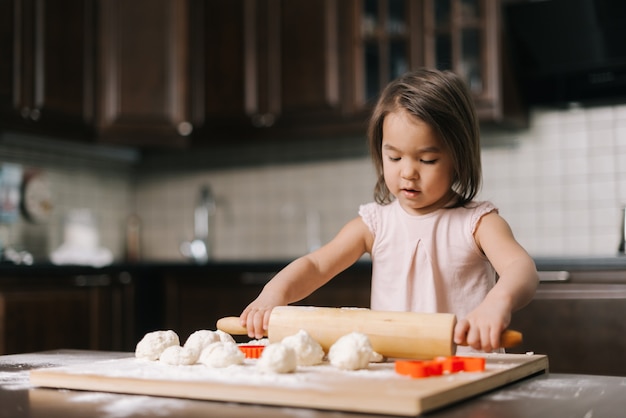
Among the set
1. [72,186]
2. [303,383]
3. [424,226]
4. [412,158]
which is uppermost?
[72,186]

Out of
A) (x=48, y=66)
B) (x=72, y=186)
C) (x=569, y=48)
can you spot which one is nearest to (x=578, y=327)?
(x=569, y=48)

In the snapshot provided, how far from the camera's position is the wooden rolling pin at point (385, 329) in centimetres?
100

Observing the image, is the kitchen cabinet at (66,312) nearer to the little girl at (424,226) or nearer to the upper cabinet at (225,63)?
A: the upper cabinet at (225,63)

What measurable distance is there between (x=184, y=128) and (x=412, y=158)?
2.18m

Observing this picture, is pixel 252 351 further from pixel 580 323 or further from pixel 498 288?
pixel 580 323

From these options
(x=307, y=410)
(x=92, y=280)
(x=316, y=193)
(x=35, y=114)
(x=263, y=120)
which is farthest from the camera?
(x=316, y=193)

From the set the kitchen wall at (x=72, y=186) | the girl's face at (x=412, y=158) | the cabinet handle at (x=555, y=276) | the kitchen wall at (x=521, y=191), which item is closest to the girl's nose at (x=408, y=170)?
the girl's face at (x=412, y=158)

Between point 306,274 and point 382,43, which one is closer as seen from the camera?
point 306,274

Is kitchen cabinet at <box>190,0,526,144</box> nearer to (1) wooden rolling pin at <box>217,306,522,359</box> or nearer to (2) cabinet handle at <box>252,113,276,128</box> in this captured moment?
(2) cabinet handle at <box>252,113,276,128</box>

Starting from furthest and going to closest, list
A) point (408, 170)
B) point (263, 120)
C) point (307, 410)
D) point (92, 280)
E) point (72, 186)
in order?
point (72, 186), point (263, 120), point (92, 280), point (408, 170), point (307, 410)

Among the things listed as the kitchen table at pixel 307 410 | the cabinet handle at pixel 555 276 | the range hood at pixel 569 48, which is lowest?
the kitchen table at pixel 307 410

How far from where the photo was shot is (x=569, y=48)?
9.59 feet

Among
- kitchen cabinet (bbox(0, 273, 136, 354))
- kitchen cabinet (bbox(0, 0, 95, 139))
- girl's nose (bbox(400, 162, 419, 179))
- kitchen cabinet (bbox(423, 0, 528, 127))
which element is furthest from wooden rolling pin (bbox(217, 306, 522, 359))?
→ kitchen cabinet (bbox(0, 0, 95, 139))

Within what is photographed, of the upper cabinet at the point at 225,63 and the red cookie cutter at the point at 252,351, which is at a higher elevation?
the upper cabinet at the point at 225,63
